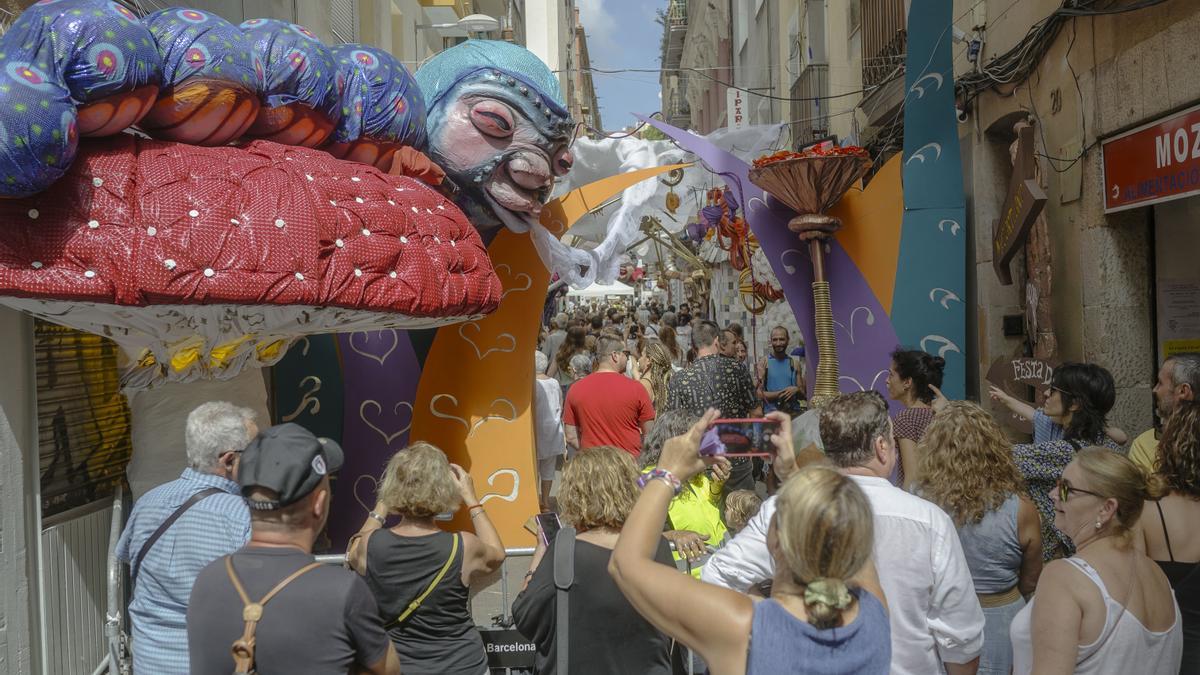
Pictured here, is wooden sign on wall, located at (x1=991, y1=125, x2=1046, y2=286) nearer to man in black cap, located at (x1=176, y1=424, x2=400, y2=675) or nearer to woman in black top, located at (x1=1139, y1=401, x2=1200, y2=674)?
woman in black top, located at (x1=1139, y1=401, x2=1200, y2=674)

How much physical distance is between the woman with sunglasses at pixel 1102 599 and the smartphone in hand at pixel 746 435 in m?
0.85

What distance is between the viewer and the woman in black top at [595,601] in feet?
9.86

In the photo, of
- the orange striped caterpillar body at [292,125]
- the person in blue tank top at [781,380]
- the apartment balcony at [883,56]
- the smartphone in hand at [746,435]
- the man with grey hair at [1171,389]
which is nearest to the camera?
the smartphone in hand at [746,435]

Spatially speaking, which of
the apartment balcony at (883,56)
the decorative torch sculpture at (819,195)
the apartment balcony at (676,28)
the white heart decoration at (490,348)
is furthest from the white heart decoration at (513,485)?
the apartment balcony at (676,28)

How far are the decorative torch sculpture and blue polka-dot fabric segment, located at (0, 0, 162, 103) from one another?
4.75 meters

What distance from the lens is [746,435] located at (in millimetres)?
2902

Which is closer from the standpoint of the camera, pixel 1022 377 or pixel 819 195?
pixel 1022 377

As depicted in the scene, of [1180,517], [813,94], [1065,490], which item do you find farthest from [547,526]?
[813,94]

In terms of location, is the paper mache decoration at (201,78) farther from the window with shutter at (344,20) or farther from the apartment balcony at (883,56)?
the apartment balcony at (883,56)

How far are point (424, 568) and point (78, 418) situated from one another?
93.6 inches

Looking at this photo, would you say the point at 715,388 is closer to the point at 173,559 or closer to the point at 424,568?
the point at 424,568

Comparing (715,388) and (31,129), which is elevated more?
(31,129)

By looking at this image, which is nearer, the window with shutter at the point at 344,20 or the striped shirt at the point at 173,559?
the striped shirt at the point at 173,559

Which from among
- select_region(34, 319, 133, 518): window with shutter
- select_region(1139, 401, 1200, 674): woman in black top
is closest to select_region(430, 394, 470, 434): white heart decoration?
select_region(34, 319, 133, 518): window with shutter
